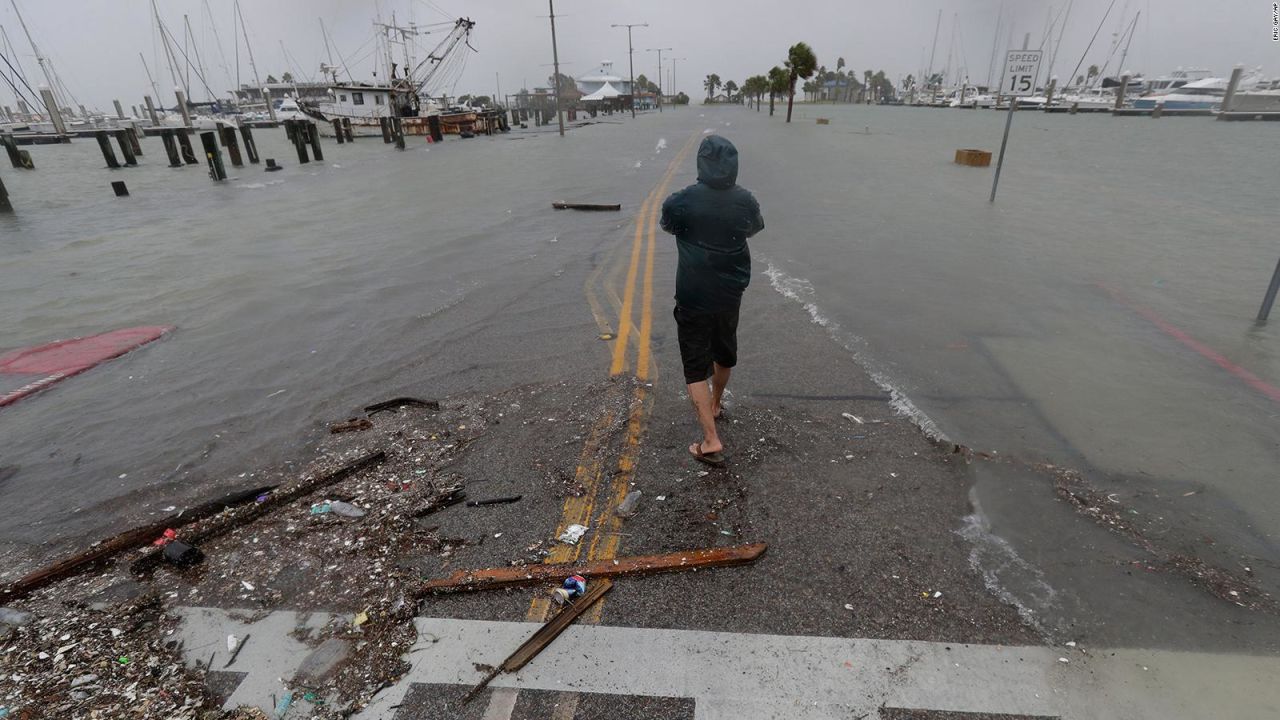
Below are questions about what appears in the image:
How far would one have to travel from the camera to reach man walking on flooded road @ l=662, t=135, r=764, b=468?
12.2 feet

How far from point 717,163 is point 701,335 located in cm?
110

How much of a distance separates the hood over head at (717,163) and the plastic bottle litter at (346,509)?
2.93 m

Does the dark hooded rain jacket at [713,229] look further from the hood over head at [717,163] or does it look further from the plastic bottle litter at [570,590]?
the plastic bottle litter at [570,590]

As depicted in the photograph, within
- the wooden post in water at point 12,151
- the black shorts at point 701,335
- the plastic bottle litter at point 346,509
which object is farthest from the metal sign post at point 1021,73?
the wooden post in water at point 12,151

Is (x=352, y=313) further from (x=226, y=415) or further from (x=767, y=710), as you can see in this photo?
(x=767, y=710)

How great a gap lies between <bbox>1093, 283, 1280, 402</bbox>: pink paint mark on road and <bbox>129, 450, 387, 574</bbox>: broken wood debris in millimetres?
7140

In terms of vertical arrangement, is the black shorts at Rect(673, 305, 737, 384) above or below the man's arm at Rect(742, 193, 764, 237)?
below

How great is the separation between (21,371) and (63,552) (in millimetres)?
4377

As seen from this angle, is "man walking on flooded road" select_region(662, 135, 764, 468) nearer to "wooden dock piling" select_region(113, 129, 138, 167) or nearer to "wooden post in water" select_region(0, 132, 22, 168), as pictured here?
"wooden dock piling" select_region(113, 129, 138, 167)

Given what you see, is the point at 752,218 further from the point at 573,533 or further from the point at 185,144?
the point at 185,144

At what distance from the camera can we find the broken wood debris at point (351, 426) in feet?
15.1

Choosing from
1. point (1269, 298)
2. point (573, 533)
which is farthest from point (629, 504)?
point (1269, 298)

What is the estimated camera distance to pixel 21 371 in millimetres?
6168

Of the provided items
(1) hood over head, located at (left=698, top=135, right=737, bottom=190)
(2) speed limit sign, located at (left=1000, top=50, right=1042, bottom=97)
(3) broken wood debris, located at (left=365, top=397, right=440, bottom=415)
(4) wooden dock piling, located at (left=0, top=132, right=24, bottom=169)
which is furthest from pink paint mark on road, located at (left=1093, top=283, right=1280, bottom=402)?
(4) wooden dock piling, located at (left=0, top=132, right=24, bottom=169)
